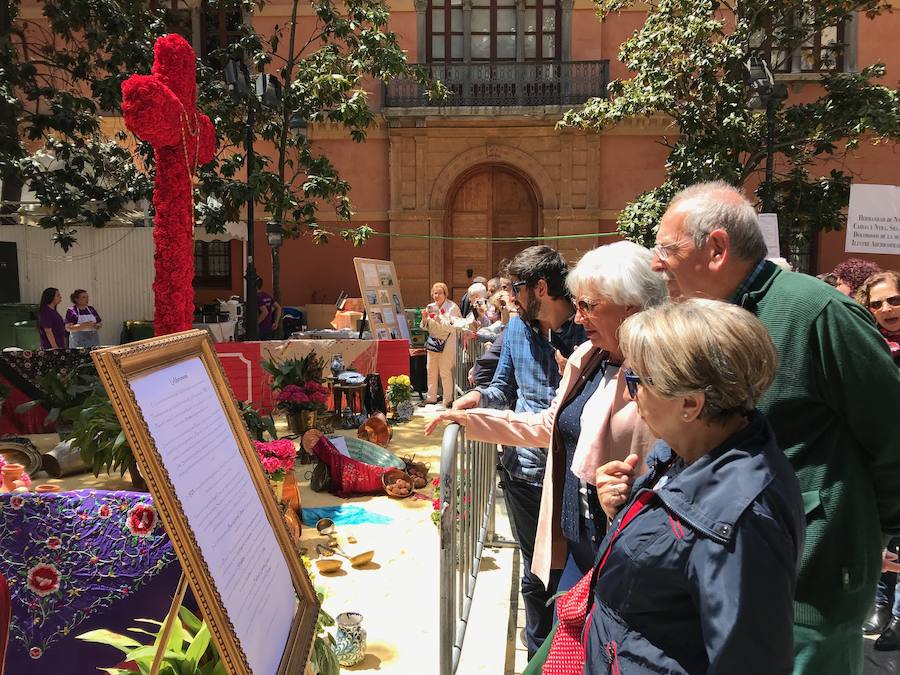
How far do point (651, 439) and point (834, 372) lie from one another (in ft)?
1.93

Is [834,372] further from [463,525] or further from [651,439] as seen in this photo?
[463,525]

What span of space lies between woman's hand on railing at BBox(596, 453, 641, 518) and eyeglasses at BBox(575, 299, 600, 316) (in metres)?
0.70

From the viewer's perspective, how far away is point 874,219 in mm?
6074

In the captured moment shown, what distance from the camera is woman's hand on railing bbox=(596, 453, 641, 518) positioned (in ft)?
5.22

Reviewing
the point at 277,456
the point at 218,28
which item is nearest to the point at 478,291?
the point at 277,456

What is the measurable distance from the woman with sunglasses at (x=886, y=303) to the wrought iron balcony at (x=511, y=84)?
549 inches

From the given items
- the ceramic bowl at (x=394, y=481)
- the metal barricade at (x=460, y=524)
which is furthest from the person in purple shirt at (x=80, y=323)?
the metal barricade at (x=460, y=524)

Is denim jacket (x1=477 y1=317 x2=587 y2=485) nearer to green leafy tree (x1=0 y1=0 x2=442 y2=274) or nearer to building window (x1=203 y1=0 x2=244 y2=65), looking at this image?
green leafy tree (x1=0 y1=0 x2=442 y2=274)

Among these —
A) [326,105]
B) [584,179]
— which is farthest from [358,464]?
[584,179]

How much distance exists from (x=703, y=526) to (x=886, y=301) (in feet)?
10.1

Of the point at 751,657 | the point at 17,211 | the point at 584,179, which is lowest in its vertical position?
the point at 751,657

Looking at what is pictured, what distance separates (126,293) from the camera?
14.1 metres

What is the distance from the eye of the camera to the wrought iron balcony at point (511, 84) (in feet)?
54.3

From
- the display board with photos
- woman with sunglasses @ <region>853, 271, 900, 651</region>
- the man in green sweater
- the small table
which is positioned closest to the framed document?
the man in green sweater
